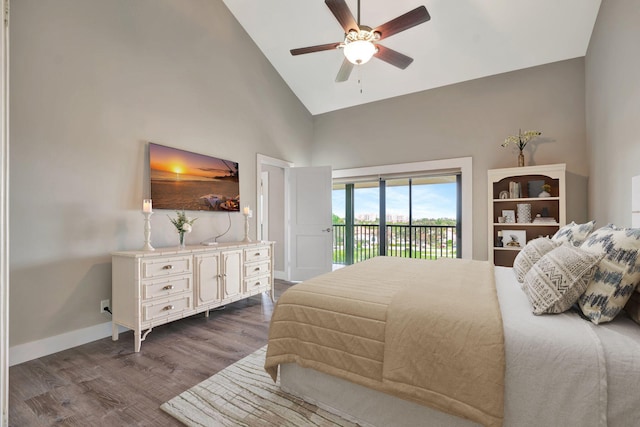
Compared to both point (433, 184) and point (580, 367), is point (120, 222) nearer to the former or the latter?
point (580, 367)

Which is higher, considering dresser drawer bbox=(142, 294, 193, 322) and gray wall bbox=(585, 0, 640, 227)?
gray wall bbox=(585, 0, 640, 227)

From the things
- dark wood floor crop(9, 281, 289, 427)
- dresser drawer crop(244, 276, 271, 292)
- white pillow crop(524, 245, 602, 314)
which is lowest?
dark wood floor crop(9, 281, 289, 427)

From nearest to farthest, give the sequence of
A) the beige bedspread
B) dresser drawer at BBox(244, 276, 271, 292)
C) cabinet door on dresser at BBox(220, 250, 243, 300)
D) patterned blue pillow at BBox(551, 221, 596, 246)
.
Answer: the beige bedspread → patterned blue pillow at BBox(551, 221, 596, 246) → cabinet door on dresser at BBox(220, 250, 243, 300) → dresser drawer at BBox(244, 276, 271, 292)

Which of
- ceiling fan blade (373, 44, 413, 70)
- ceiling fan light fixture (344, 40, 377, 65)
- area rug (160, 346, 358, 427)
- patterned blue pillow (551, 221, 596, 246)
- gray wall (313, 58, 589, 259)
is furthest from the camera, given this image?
gray wall (313, 58, 589, 259)

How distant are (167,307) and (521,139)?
451 cm

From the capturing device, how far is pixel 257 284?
341 cm

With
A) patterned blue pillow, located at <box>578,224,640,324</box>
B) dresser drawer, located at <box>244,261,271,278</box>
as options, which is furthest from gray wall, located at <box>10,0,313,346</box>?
patterned blue pillow, located at <box>578,224,640,324</box>

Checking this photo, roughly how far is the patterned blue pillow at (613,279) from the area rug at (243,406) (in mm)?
1240

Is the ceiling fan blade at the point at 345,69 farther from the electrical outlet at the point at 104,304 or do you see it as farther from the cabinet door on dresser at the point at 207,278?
the electrical outlet at the point at 104,304

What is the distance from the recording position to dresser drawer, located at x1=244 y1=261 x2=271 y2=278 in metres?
3.28

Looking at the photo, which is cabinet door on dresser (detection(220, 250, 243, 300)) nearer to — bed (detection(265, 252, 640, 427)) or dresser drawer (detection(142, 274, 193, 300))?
dresser drawer (detection(142, 274, 193, 300))

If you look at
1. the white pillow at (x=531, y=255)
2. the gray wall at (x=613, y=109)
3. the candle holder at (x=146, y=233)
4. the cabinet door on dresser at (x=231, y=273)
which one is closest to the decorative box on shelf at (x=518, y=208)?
the gray wall at (x=613, y=109)

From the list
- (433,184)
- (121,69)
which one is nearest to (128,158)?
(121,69)

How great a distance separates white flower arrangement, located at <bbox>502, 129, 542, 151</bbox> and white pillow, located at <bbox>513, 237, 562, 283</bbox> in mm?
2171
